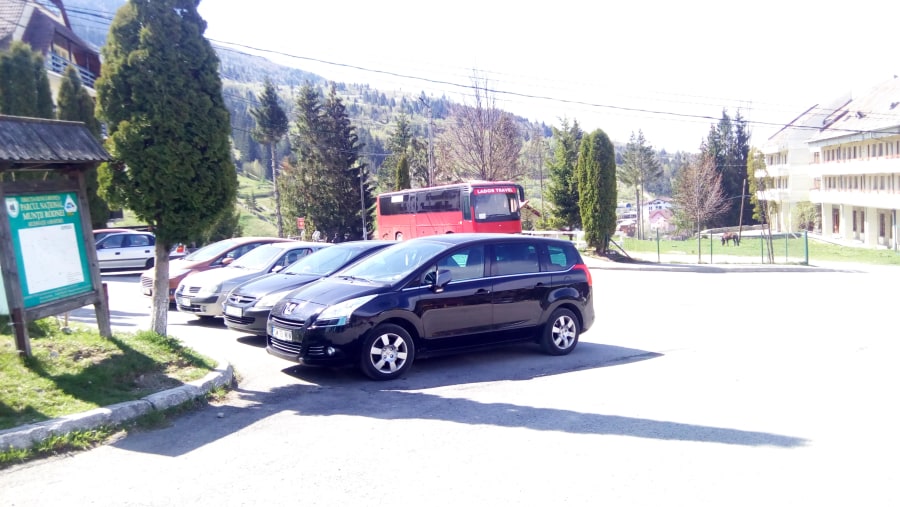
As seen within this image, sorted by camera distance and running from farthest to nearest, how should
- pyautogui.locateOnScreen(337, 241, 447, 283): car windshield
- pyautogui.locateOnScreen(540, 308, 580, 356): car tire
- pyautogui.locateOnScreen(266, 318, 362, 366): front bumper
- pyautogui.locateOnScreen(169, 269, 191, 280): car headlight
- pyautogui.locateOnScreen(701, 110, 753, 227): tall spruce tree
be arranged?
pyautogui.locateOnScreen(701, 110, 753, 227): tall spruce tree < pyautogui.locateOnScreen(169, 269, 191, 280): car headlight < pyautogui.locateOnScreen(540, 308, 580, 356): car tire < pyautogui.locateOnScreen(337, 241, 447, 283): car windshield < pyautogui.locateOnScreen(266, 318, 362, 366): front bumper

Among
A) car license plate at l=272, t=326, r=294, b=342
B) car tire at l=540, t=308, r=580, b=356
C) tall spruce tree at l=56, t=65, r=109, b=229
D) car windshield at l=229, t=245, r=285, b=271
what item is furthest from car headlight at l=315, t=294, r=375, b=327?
tall spruce tree at l=56, t=65, r=109, b=229

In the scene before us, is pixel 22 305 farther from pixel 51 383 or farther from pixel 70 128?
pixel 70 128

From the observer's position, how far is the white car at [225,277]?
12422 millimetres

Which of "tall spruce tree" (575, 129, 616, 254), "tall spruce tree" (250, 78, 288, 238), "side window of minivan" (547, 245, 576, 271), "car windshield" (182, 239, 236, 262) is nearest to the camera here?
"side window of minivan" (547, 245, 576, 271)

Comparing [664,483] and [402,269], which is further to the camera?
[402,269]

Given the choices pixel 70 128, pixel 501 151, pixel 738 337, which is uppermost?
pixel 501 151

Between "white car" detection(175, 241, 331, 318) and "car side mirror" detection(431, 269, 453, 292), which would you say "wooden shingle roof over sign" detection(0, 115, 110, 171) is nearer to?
"car side mirror" detection(431, 269, 453, 292)

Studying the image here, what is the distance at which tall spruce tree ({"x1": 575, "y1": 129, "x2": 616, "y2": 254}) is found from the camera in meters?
32.8

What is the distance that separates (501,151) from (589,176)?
14.0m

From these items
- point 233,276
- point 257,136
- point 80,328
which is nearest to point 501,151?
point 257,136

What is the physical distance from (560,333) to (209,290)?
621 centimetres

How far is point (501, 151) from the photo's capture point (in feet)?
153

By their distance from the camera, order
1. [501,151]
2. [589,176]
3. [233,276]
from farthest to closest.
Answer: [501,151]
[589,176]
[233,276]

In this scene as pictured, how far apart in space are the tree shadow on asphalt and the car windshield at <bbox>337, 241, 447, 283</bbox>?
1.27 m
